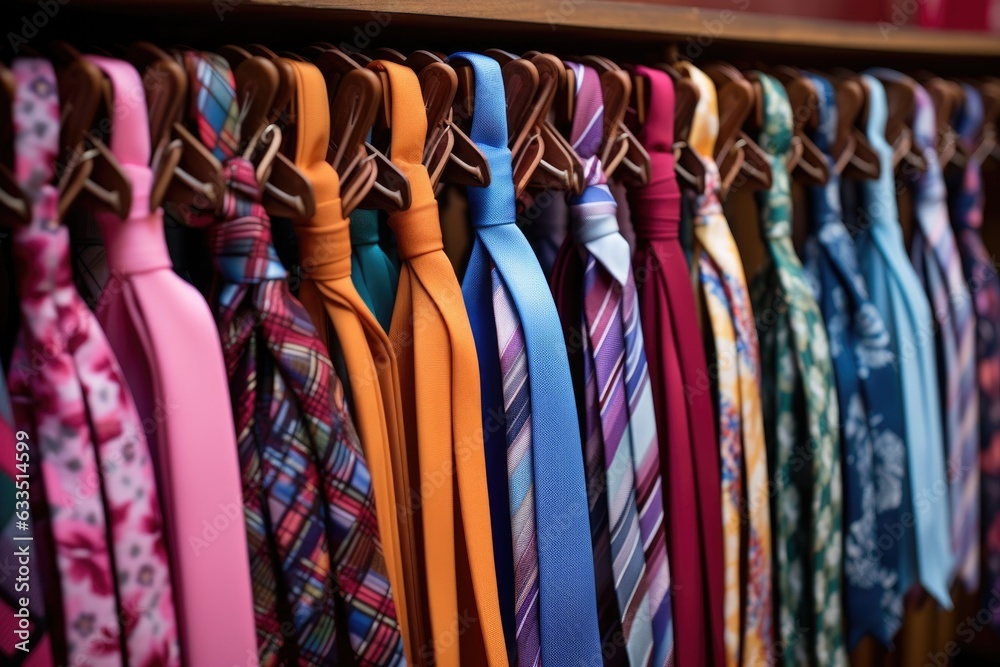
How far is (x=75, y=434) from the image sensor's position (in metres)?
0.53

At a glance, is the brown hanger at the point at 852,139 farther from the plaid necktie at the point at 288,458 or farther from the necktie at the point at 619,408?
the plaid necktie at the point at 288,458

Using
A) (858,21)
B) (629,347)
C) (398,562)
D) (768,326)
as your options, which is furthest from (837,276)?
(858,21)

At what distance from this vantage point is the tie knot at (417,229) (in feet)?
2.19

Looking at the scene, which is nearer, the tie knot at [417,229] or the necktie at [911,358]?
the tie knot at [417,229]

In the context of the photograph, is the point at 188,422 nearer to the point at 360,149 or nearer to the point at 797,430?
the point at 360,149

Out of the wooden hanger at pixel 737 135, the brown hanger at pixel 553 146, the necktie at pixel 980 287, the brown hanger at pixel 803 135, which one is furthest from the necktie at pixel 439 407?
the necktie at pixel 980 287

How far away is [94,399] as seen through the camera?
53cm

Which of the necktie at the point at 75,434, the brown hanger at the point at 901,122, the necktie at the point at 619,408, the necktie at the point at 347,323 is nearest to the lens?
the necktie at the point at 75,434

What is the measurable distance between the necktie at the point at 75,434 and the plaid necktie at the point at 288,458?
0.08m

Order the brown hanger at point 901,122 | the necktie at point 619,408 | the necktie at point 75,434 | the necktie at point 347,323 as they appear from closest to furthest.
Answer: the necktie at point 75,434
the necktie at point 347,323
the necktie at point 619,408
the brown hanger at point 901,122

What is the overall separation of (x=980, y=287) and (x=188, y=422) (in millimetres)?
949

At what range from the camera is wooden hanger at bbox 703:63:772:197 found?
0.84m

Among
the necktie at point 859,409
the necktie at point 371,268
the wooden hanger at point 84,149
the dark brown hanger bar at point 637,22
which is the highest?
the dark brown hanger bar at point 637,22

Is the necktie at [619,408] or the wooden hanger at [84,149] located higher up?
the wooden hanger at [84,149]
